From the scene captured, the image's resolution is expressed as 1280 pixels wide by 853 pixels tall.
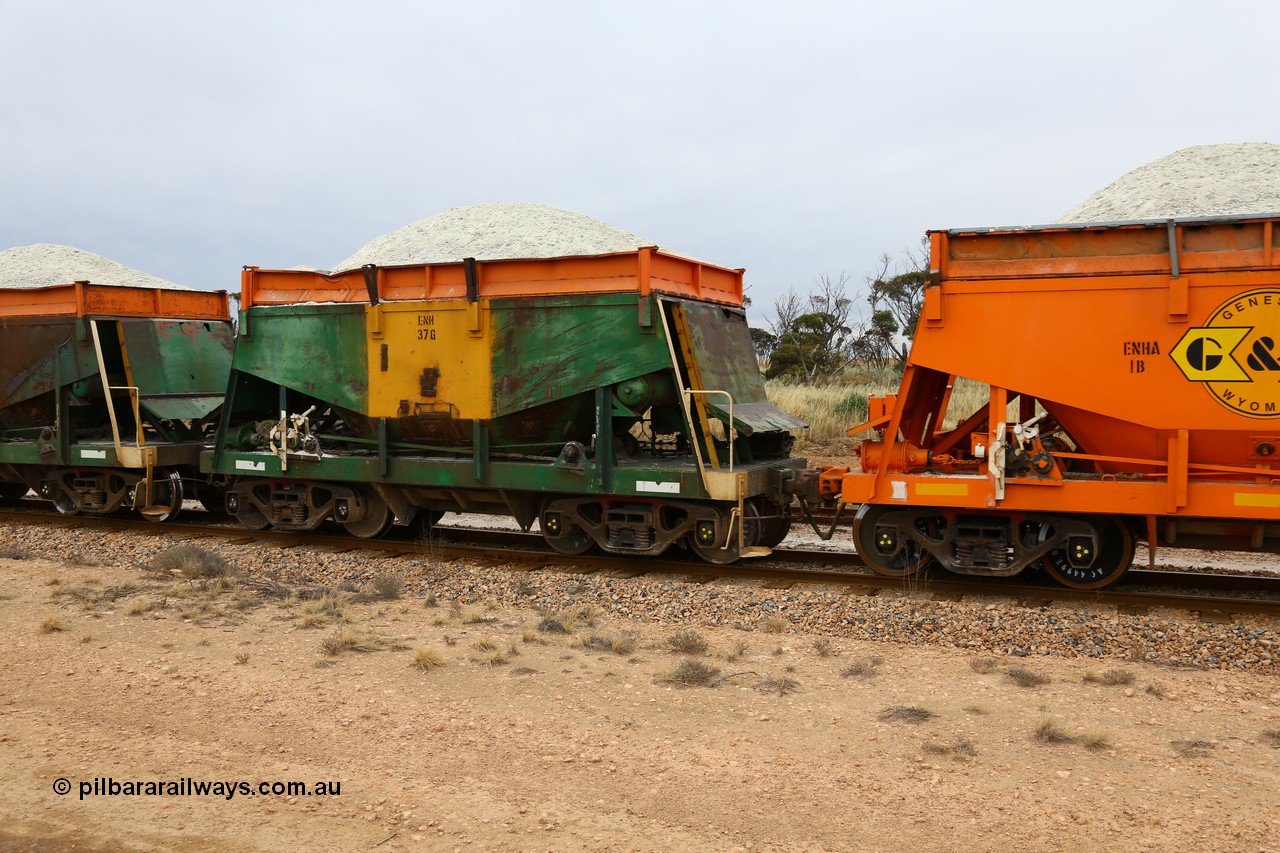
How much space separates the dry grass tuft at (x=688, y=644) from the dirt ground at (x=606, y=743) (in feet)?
0.30

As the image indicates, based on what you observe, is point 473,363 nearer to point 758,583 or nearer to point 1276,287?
point 758,583

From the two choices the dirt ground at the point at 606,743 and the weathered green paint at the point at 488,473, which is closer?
the dirt ground at the point at 606,743

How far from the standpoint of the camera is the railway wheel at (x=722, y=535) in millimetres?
9625

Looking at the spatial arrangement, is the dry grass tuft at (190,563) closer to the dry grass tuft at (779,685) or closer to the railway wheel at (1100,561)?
the dry grass tuft at (779,685)

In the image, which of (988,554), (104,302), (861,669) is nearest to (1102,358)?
(988,554)

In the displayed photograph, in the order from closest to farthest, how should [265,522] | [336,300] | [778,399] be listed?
[336,300] → [265,522] → [778,399]

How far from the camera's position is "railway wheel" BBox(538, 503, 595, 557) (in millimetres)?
10461

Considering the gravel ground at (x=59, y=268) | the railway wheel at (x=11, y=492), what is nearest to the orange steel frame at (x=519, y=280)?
the railway wheel at (x=11, y=492)

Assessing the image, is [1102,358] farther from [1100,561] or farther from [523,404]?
[523,404]

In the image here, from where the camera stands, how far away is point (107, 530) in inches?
501

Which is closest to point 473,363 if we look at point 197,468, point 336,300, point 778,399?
point 336,300

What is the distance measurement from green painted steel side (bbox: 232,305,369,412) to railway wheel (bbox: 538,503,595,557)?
252cm

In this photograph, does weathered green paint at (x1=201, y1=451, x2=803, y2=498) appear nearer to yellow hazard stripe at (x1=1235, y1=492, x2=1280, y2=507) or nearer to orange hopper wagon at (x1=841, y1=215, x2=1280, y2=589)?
orange hopper wagon at (x1=841, y1=215, x2=1280, y2=589)

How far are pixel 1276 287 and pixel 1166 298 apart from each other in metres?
0.76
